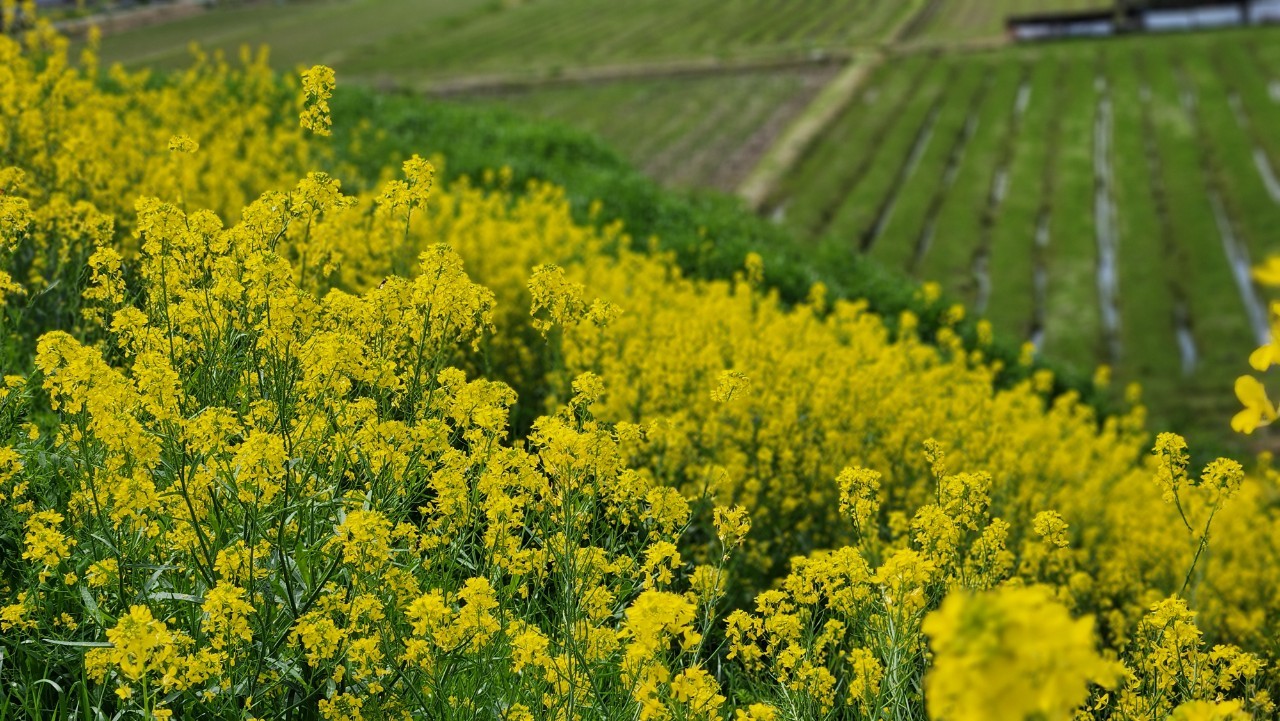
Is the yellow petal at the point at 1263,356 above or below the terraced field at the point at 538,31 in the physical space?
above

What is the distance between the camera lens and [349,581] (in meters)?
5.54

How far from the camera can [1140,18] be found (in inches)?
2366

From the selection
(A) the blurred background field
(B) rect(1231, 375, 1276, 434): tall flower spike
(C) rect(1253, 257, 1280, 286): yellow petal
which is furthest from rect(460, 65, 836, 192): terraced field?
(C) rect(1253, 257, 1280, 286): yellow petal

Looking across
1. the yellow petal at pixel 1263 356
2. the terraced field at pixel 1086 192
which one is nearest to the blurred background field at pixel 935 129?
the terraced field at pixel 1086 192

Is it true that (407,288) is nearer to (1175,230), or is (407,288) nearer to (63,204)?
(63,204)

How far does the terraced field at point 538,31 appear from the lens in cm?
5631

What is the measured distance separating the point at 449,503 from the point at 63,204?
17.9 feet

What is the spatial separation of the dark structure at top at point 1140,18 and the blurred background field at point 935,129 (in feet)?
5.36

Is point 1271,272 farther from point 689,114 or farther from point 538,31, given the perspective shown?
point 538,31

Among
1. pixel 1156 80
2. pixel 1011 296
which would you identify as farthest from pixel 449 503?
pixel 1156 80

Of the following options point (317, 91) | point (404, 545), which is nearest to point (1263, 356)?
point (404, 545)

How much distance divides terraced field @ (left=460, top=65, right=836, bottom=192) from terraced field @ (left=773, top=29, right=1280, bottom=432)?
2821 millimetres

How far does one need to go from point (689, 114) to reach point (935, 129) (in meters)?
10.5

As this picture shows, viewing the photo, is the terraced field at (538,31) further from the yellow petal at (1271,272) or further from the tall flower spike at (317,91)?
the yellow petal at (1271,272)
